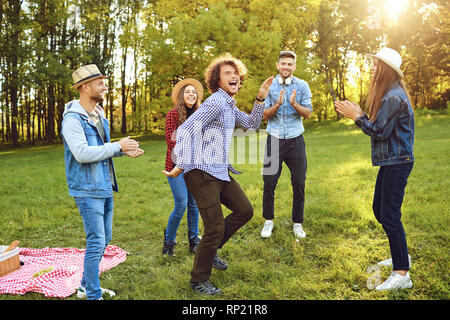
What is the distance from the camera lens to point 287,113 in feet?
17.2

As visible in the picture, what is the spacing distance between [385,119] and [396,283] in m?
1.67

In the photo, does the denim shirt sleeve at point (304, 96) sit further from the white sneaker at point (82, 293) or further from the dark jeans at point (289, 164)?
the white sneaker at point (82, 293)

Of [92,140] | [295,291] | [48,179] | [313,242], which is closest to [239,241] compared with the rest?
[313,242]

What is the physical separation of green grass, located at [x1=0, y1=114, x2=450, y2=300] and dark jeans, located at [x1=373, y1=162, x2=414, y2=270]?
384 mm

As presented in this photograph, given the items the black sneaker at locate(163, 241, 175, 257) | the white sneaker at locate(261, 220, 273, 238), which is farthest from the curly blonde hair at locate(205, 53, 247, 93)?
the white sneaker at locate(261, 220, 273, 238)

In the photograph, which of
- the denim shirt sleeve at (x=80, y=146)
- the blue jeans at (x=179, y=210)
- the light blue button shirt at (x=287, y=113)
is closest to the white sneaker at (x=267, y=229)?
the blue jeans at (x=179, y=210)

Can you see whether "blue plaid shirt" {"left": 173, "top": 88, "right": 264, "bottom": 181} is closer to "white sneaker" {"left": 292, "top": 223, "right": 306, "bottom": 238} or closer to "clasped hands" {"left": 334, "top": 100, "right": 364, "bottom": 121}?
"clasped hands" {"left": 334, "top": 100, "right": 364, "bottom": 121}

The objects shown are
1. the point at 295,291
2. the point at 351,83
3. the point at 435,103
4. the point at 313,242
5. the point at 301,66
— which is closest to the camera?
the point at 295,291

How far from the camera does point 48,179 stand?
11031mm

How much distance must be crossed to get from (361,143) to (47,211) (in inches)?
527

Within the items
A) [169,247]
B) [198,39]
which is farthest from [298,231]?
[198,39]

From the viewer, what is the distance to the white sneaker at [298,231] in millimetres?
5230

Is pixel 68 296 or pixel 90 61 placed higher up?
pixel 90 61
